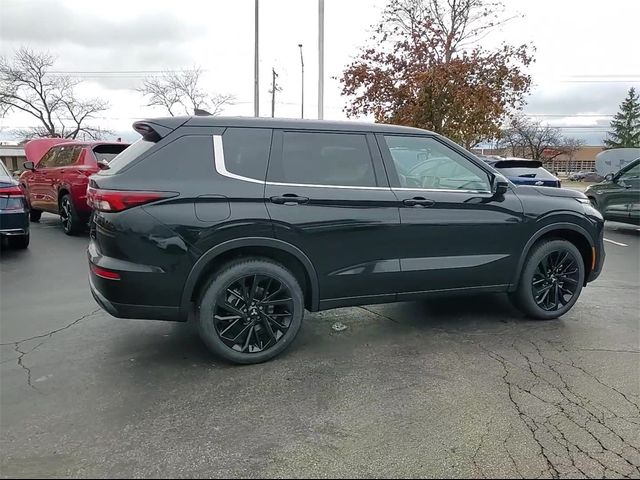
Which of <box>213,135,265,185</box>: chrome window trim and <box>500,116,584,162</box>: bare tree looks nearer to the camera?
<box>213,135,265,185</box>: chrome window trim

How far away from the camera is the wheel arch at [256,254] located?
349 cm

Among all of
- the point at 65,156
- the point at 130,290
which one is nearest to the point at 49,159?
the point at 65,156

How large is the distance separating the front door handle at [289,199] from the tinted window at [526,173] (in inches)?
310

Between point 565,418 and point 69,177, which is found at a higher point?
point 69,177

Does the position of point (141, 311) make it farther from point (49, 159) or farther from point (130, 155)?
point (49, 159)

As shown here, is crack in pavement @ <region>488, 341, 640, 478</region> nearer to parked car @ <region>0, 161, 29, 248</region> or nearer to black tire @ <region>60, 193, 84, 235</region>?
parked car @ <region>0, 161, 29, 248</region>

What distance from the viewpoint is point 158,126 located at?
3.58 m

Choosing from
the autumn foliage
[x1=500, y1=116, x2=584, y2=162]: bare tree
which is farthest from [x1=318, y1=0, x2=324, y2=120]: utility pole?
[x1=500, y1=116, x2=584, y2=162]: bare tree

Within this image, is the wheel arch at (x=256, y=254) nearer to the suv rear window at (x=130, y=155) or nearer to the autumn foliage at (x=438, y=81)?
the suv rear window at (x=130, y=155)

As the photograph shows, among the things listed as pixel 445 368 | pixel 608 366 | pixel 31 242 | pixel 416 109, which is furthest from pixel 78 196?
pixel 416 109

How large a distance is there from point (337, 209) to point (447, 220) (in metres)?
1.02

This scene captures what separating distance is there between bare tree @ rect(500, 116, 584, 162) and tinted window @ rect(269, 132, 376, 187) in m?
56.9

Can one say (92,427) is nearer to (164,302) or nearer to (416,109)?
(164,302)

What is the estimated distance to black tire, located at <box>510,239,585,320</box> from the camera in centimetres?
459
